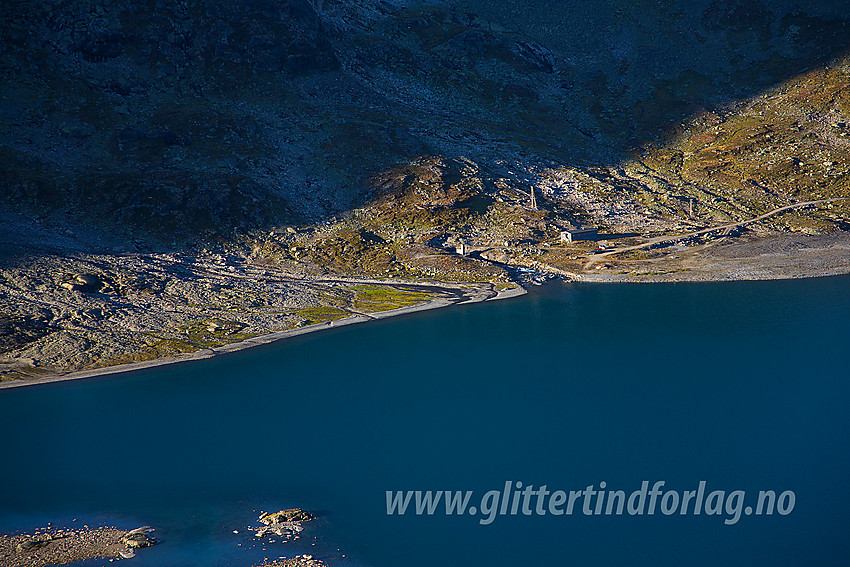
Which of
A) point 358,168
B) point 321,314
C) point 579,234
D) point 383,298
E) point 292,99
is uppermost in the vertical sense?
point 292,99

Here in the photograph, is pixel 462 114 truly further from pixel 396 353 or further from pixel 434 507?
pixel 434 507

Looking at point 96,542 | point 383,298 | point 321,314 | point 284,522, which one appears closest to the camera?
point 96,542

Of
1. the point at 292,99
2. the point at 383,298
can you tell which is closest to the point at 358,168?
the point at 292,99

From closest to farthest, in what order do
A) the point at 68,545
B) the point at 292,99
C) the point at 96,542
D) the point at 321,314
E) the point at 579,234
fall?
the point at 68,545 < the point at 96,542 < the point at 321,314 < the point at 579,234 < the point at 292,99

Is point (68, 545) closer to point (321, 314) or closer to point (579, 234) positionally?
point (321, 314)

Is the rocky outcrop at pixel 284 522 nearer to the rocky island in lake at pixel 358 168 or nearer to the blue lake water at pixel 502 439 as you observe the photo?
the blue lake water at pixel 502 439

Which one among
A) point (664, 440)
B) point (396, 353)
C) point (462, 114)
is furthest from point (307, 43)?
point (664, 440)

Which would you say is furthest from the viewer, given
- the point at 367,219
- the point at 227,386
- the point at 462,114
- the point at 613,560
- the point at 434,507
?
the point at 462,114

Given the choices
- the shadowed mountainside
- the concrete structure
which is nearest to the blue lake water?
the concrete structure
